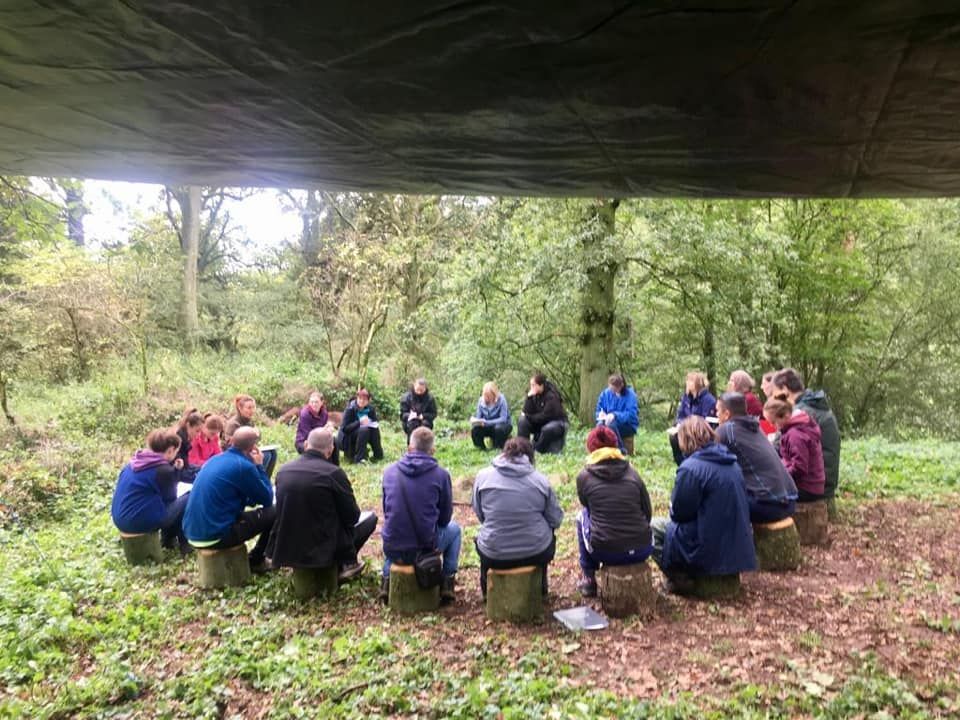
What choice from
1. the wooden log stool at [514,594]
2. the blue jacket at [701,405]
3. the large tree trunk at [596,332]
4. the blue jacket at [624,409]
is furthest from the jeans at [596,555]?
the large tree trunk at [596,332]

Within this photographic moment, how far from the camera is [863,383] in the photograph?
18562 millimetres

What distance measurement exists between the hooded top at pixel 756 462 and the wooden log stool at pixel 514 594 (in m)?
1.98

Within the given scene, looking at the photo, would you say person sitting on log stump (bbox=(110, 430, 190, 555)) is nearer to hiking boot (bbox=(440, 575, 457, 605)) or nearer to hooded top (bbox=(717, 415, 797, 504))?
hiking boot (bbox=(440, 575, 457, 605))

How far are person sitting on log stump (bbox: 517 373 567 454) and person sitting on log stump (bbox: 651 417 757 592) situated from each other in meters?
5.25

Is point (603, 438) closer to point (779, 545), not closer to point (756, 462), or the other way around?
point (756, 462)

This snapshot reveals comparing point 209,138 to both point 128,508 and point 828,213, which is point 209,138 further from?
point 828,213

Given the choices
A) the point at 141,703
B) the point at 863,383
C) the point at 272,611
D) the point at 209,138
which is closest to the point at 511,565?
the point at 272,611

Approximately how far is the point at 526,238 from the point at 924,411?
1471 centimetres

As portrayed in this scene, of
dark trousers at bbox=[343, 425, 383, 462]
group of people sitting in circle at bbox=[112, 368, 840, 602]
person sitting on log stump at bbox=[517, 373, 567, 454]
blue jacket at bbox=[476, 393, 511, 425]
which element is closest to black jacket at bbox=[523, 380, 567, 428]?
person sitting on log stump at bbox=[517, 373, 567, 454]

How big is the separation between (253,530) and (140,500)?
1155 millimetres

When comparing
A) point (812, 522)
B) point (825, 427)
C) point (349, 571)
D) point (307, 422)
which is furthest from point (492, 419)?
point (812, 522)

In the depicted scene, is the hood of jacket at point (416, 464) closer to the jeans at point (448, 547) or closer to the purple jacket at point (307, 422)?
the jeans at point (448, 547)

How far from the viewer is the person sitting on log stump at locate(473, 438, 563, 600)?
4.33m

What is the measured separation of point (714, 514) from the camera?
437 centimetres
